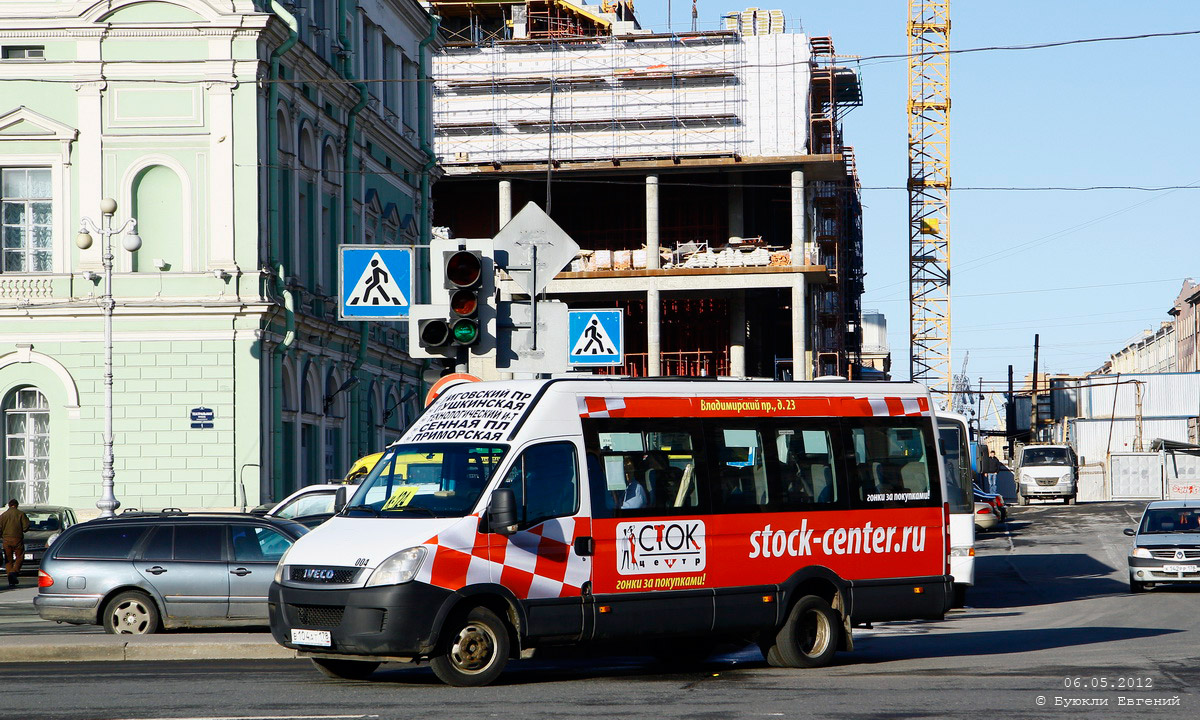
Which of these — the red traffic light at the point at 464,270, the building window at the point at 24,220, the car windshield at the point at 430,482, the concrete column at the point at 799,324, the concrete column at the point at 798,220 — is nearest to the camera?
the car windshield at the point at 430,482

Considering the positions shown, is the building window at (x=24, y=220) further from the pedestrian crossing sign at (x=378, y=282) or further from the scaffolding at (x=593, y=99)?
the scaffolding at (x=593, y=99)

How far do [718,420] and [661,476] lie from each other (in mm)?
857

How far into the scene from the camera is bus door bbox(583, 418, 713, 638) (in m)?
12.9

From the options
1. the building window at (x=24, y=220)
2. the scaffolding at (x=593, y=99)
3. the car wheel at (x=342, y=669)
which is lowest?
the car wheel at (x=342, y=669)

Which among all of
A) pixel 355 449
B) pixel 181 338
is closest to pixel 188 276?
pixel 181 338

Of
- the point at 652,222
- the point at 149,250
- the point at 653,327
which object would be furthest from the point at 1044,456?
the point at 149,250

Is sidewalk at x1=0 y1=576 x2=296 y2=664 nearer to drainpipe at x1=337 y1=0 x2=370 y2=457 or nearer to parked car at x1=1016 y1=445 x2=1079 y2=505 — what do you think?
drainpipe at x1=337 y1=0 x2=370 y2=457

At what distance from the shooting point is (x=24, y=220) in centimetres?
3350

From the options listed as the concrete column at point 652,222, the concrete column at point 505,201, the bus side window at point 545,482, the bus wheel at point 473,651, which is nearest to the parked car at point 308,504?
the bus side window at point 545,482

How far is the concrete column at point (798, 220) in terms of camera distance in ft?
229

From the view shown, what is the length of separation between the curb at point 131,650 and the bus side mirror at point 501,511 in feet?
12.8

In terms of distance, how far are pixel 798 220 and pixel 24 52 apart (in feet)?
139

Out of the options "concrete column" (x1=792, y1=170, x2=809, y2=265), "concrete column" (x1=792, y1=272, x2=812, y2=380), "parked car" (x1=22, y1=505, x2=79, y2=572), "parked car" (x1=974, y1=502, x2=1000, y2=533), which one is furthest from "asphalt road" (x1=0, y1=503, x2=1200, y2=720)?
"concrete column" (x1=792, y1=170, x2=809, y2=265)

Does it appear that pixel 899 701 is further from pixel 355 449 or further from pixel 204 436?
pixel 355 449
